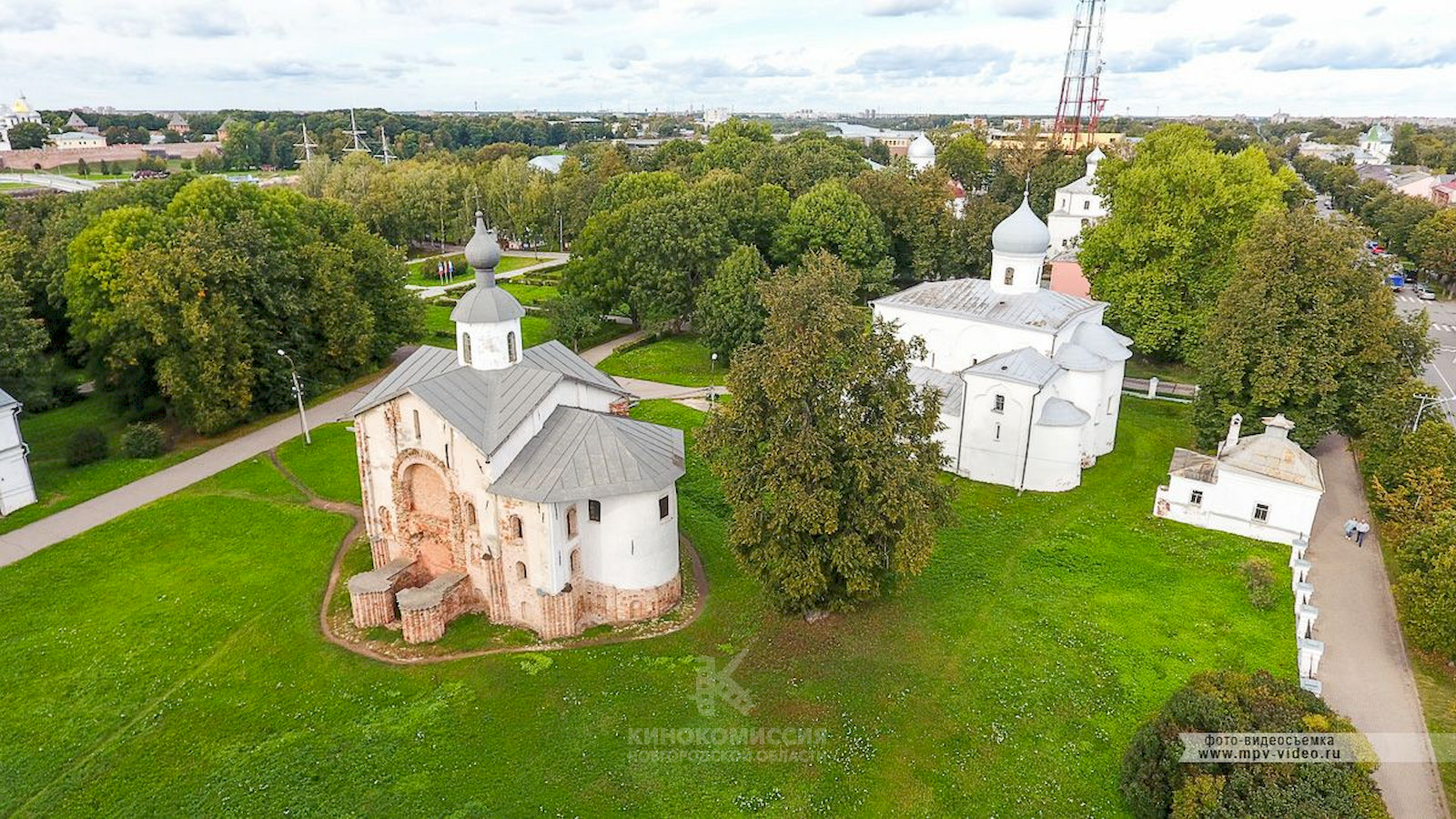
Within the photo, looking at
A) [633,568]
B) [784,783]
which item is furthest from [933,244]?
[784,783]

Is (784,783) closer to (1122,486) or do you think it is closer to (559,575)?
(559,575)

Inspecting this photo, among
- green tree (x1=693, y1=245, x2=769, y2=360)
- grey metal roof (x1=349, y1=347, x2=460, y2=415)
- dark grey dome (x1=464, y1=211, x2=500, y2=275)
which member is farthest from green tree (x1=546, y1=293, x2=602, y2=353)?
dark grey dome (x1=464, y1=211, x2=500, y2=275)

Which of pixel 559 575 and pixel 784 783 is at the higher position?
pixel 559 575

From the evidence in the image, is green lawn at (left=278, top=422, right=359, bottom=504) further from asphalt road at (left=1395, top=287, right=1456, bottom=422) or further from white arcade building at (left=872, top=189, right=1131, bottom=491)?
asphalt road at (left=1395, top=287, right=1456, bottom=422)

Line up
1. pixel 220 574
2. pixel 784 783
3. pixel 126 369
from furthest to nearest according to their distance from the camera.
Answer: pixel 126 369 → pixel 220 574 → pixel 784 783

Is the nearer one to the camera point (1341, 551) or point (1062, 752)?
point (1062, 752)

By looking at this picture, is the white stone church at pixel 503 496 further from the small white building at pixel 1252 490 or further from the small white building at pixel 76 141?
the small white building at pixel 76 141
